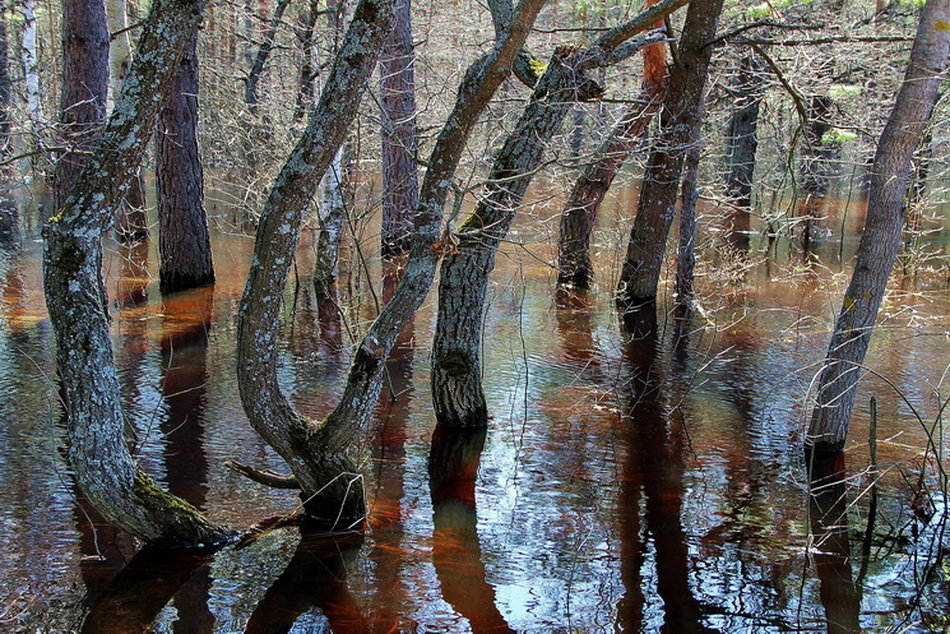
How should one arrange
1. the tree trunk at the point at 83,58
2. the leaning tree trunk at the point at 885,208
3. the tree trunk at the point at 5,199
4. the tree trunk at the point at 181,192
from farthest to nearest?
the tree trunk at the point at 5,199, the tree trunk at the point at 181,192, the tree trunk at the point at 83,58, the leaning tree trunk at the point at 885,208

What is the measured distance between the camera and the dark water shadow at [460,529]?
17.4 feet

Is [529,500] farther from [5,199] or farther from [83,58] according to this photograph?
[5,199]

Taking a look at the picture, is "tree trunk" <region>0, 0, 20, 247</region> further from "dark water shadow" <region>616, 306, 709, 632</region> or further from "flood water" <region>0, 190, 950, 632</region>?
"dark water shadow" <region>616, 306, 709, 632</region>

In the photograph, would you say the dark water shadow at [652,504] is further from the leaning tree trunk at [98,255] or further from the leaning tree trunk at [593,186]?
the leaning tree trunk at [593,186]

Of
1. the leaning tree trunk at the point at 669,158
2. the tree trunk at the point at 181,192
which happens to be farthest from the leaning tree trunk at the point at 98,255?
the tree trunk at the point at 181,192

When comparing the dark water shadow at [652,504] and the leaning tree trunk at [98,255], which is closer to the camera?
the leaning tree trunk at [98,255]

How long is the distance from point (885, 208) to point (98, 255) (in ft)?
17.9

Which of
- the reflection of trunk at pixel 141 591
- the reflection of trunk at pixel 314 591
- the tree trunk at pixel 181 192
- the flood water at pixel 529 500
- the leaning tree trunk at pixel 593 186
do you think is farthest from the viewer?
the tree trunk at pixel 181 192

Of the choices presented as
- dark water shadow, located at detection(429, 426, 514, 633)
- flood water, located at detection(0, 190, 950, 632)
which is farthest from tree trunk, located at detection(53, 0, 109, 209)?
dark water shadow, located at detection(429, 426, 514, 633)

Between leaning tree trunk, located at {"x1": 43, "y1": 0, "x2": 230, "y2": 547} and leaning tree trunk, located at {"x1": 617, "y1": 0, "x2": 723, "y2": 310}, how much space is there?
19.1 feet

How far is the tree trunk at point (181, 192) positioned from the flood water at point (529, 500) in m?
2.20

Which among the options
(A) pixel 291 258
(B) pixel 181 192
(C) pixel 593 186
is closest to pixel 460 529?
(A) pixel 291 258

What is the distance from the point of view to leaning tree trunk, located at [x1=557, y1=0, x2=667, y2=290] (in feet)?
42.4

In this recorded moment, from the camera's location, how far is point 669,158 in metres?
11.8
